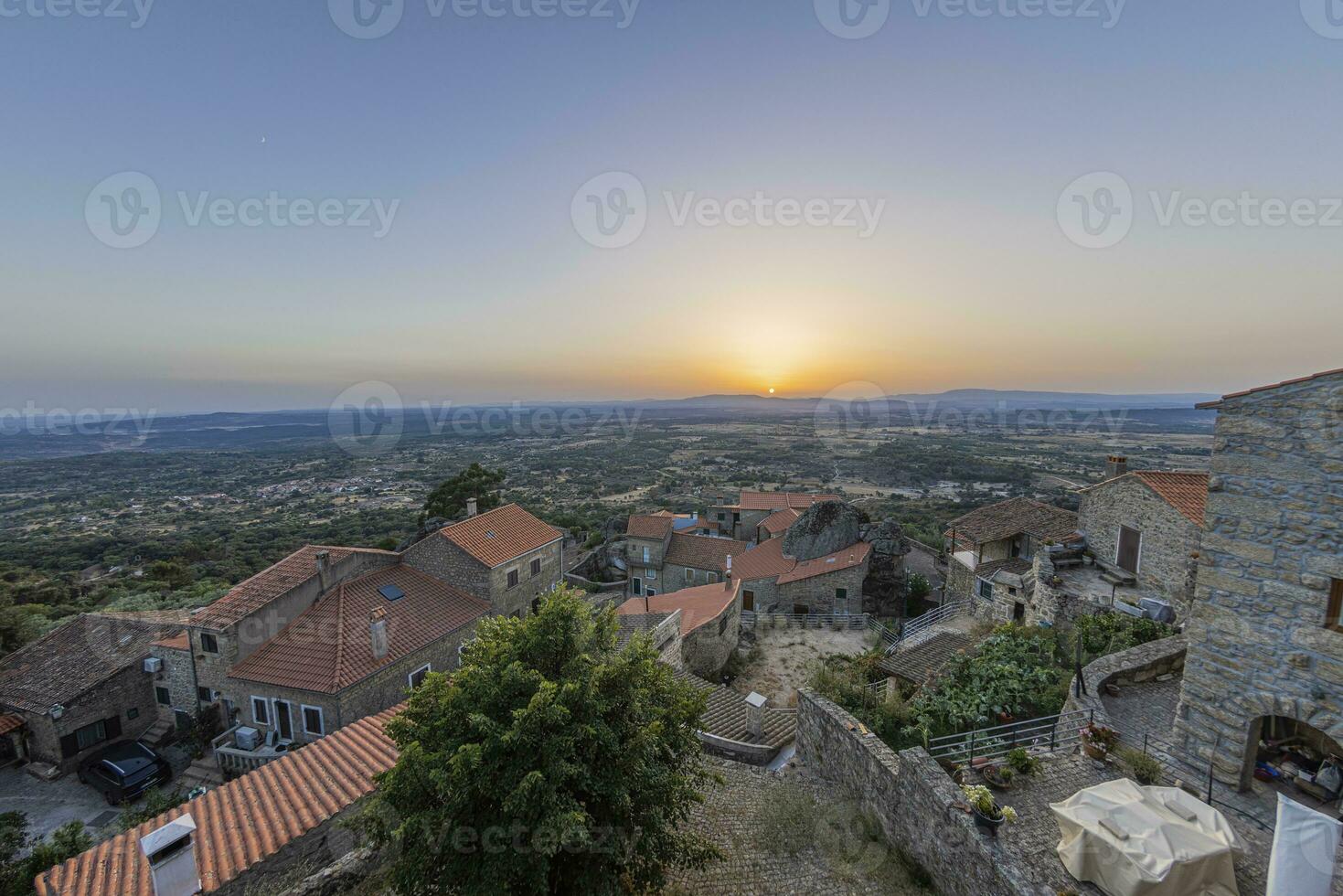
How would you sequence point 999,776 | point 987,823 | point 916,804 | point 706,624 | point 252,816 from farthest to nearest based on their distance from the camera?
1. point 706,624
2. point 252,816
3. point 916,804
4. point 999,776
5. point 987,823

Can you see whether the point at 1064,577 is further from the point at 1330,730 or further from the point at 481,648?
the point at 481,648

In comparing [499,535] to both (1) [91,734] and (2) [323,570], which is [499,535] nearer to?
(2) [323,570]

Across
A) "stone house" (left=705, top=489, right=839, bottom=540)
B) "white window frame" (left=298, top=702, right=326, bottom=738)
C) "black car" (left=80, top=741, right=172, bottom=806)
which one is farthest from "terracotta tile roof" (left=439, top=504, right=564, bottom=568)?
"stone house" (left=705, top=489, right=839, bottom=540)

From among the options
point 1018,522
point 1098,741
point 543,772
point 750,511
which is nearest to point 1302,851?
point 1098,741

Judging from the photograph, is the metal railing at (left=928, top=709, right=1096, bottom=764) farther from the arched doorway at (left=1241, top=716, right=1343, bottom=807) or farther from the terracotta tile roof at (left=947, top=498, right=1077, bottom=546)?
the terracotta tile roof at (left=947, top=498, right=1077, bottom=546)

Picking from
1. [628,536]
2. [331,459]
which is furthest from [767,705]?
[331,459]

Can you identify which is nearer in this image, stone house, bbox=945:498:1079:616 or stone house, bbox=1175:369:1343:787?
stone house, bbox=1175:369:1343:787

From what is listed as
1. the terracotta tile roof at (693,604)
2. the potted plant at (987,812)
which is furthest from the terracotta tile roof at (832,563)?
the potted plant at (987,812)

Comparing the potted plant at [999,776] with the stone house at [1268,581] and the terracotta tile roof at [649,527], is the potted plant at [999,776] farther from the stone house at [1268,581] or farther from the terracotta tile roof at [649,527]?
the terracotta tile roof at [649,527]
